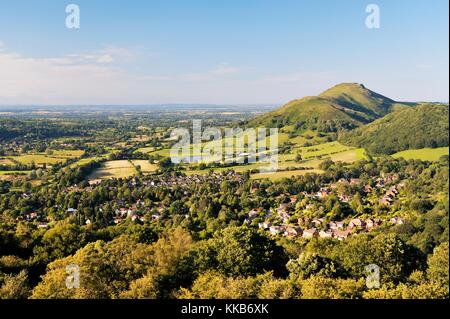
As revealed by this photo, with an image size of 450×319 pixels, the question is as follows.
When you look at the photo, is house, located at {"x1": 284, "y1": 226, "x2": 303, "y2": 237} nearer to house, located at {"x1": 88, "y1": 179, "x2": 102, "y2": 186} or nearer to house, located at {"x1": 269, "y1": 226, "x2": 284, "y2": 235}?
house, located at {"x1": 269, "y1": 226, "x2": 284, "y2": 235}

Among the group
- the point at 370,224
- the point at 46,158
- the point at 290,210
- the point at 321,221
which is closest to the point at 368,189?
the point at 290,210

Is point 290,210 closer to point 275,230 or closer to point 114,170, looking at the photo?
point 275,230

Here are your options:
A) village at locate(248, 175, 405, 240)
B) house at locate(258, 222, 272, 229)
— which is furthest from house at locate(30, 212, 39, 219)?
house at locate(258, 222, 272, 229)

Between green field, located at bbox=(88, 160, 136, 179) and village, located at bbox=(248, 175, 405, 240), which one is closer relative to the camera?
village, located at bbox=(248, 175, 405, 240)

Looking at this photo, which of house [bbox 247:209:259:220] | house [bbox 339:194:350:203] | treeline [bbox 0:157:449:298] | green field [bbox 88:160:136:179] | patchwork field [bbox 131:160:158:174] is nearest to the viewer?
treeline [bbox 0:157:449:298]
